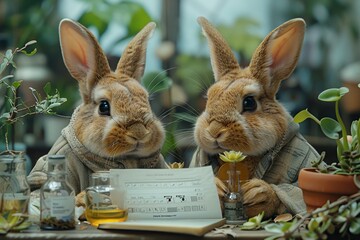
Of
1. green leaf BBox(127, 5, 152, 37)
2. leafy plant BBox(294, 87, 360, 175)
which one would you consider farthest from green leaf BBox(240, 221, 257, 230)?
green leaf BBox(127, 5, 152, 37)

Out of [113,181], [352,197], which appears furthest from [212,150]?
[352,197]

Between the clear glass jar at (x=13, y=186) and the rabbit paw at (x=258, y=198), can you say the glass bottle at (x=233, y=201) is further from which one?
the clear glass jar at (x=13, y=186)

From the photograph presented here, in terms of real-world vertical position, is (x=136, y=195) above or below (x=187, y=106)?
below

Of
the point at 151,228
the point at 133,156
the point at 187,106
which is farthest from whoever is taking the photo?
the point at 187,106

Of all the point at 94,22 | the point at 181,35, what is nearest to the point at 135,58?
the point at 94,22

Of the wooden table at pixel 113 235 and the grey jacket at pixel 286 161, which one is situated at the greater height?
the grey jacket at pixel 286 161

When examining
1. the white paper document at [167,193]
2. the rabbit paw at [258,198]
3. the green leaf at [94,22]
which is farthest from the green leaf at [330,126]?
the green leaf at [94,22]

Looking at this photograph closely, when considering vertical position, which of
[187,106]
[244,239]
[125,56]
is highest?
[125,56]

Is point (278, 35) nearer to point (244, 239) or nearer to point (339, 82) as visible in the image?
point (244, 239)
